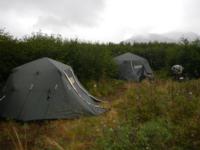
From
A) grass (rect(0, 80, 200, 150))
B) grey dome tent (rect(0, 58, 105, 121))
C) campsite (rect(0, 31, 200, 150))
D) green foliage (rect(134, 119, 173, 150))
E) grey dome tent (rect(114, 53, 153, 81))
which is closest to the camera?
green foliage (rect(134, 119, 173, 150))

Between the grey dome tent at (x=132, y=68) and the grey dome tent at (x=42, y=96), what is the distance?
1100 centimetres

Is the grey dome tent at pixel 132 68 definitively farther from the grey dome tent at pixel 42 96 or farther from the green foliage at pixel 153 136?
the green foliage at pixel 153 136

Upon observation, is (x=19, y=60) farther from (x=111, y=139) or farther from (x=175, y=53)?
(x=175, y=53)

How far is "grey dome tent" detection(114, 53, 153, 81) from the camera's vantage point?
21797mm

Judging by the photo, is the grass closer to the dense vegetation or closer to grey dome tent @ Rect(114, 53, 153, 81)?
the dense vegetation

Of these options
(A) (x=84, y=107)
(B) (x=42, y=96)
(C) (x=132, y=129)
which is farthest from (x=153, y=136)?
(B) (x=42, y=96)

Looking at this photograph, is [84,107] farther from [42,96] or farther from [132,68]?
[132,68]

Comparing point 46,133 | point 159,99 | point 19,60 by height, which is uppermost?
point 19,60

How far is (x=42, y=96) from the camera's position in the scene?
10.1 metres

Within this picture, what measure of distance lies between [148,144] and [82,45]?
1186 centimetres

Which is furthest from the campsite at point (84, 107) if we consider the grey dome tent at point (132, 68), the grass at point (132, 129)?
the grey dome tent at point (132, 68)

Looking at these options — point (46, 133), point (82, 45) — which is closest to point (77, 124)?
point (46, 133)

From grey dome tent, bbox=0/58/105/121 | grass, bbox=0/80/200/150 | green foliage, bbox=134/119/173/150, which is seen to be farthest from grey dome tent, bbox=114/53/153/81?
green foliage, bbox=134/119/173/150

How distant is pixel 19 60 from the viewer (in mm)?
13102
